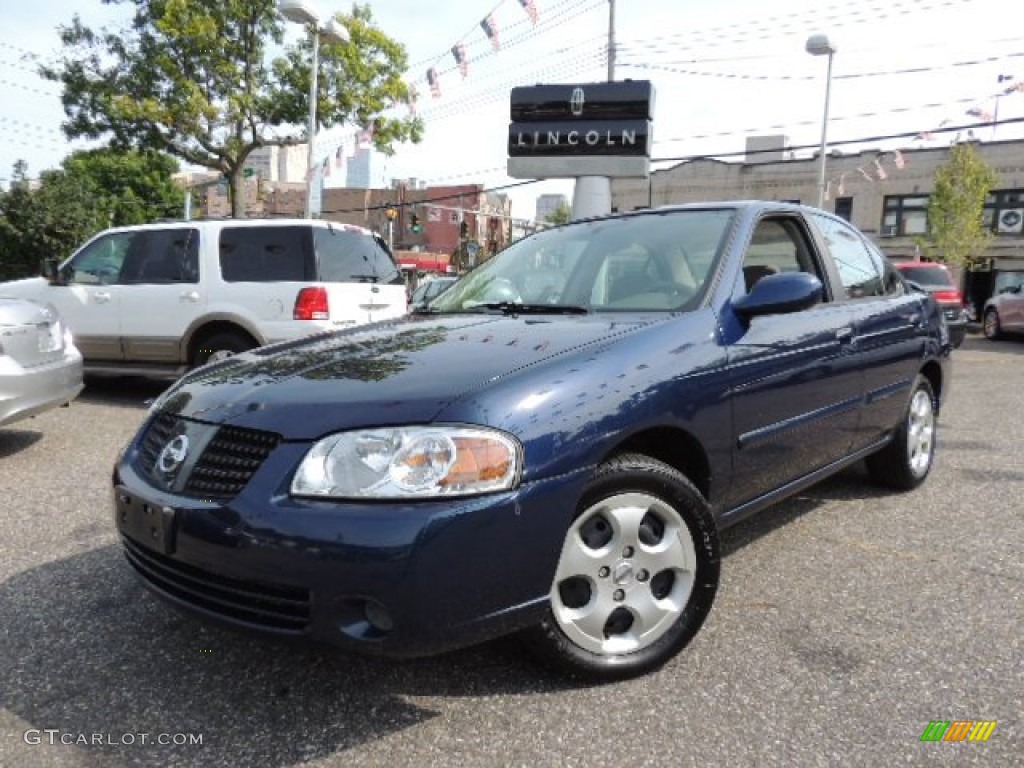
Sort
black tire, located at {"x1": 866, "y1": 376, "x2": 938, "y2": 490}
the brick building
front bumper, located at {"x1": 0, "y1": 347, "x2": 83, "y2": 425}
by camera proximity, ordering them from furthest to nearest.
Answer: the brick building → front bumper, located at {"x1": 0, "y1": 347, "x2": 83, "y2": 425} → black tire, located at {"x1": 866, "y1": 376, "x2": 938, "y2": 490}

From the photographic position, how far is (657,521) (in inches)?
101

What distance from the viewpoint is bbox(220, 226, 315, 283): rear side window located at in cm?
714

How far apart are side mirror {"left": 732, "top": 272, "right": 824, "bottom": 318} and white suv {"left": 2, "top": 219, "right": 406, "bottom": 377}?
4.53 m

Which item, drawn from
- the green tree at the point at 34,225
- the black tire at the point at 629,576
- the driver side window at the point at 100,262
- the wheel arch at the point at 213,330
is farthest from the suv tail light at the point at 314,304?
the green tree at the point at 34,225

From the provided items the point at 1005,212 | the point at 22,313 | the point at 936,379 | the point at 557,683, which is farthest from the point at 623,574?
the point at 1005,212

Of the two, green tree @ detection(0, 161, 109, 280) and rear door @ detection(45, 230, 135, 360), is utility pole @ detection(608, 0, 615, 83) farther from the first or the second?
green tree @ detection(0, 161, 109, 280)

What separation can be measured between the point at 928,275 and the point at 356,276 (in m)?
13.9

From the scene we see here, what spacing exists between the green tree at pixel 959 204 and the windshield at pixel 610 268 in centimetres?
3005

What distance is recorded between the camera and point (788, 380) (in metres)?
3.20

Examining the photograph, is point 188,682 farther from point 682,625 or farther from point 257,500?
point 682,625

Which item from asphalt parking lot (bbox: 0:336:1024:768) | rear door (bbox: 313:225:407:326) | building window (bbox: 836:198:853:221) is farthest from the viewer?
building window (bbox: 836:198:853:221)

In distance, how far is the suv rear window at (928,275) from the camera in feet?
54.3

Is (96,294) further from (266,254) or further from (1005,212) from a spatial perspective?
(1005,212)

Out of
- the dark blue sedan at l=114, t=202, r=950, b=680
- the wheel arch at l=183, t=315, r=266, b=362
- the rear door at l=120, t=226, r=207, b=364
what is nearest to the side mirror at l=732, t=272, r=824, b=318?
the dark blue sedan at l=114, t=202, r=950, b=680
